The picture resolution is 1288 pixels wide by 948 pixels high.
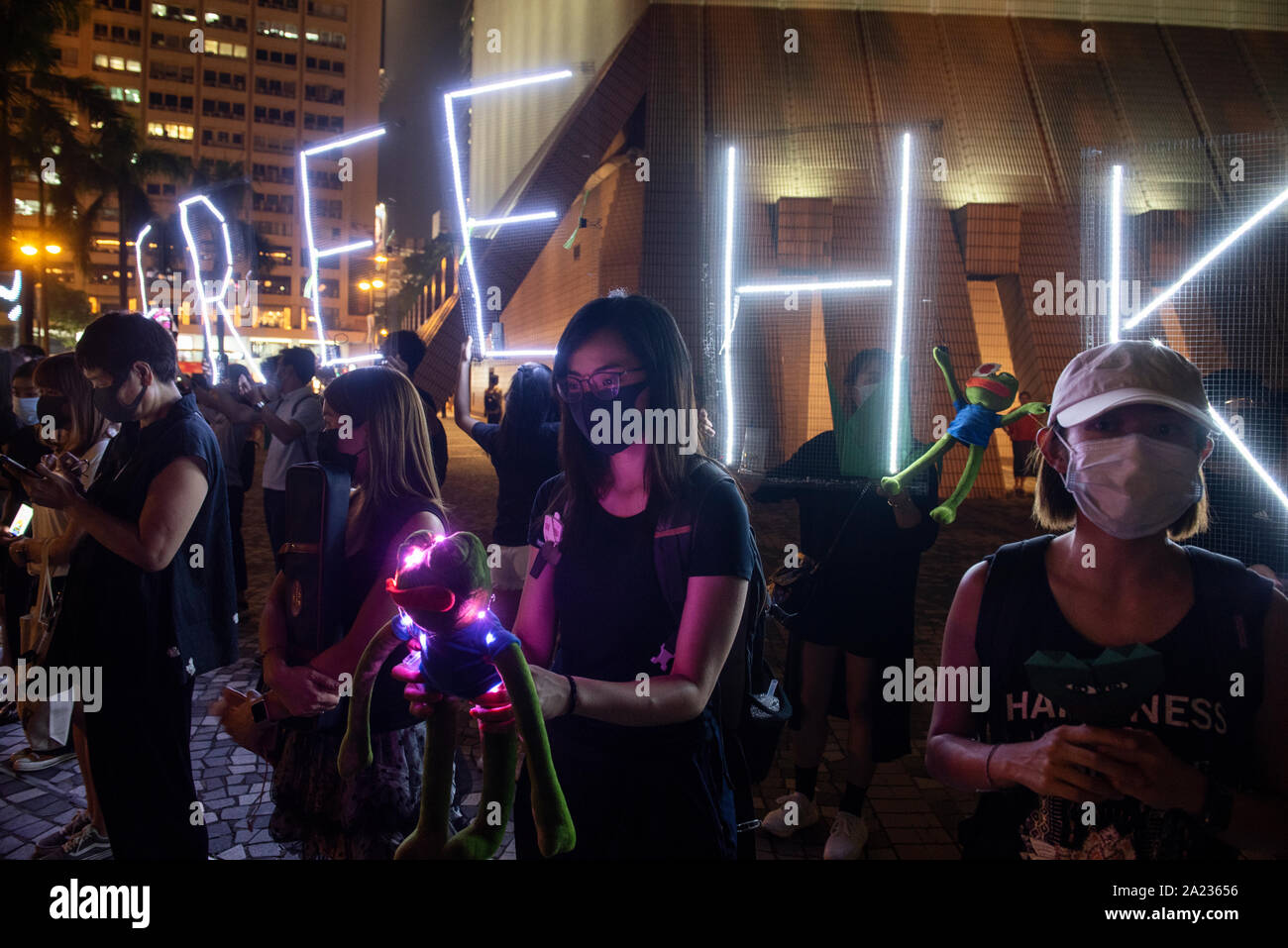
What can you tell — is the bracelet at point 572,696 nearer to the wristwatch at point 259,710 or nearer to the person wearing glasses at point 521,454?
the wristwatch at point 259,710

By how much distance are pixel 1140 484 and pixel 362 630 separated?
2.07 metres

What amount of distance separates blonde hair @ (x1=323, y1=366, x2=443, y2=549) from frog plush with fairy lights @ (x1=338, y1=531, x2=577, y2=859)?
1.12 m

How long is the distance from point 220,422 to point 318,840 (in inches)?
201

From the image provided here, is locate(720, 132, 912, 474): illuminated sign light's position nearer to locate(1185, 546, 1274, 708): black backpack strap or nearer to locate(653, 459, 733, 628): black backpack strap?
locate(1185, 546, 1274, 708): black backpack strap

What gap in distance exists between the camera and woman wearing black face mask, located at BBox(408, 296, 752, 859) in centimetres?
164

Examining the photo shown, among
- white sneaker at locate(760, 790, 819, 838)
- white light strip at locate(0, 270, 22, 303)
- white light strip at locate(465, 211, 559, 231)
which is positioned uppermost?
white light strip at locate(465, 211, 559, 231)

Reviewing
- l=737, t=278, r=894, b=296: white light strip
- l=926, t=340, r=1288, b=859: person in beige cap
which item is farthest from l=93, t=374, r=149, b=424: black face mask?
l=737, t=278, r=894, b=296: white light strip

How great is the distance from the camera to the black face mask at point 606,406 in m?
1.77

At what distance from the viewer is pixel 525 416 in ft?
14.0

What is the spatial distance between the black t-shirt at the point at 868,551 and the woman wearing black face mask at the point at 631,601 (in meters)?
1.89

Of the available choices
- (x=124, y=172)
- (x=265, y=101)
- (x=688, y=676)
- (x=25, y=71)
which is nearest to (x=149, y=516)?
(x=688, y=676)

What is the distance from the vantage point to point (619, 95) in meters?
14.1

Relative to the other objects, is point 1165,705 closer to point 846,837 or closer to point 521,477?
point 846,837
